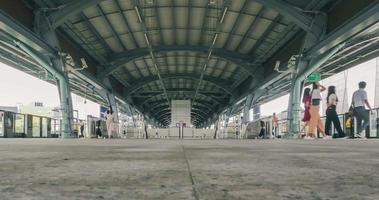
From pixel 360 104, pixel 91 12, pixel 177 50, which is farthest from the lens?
pixel 177 50

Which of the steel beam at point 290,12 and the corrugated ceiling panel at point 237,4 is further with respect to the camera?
the corrugated ceiling panel at point 237,4

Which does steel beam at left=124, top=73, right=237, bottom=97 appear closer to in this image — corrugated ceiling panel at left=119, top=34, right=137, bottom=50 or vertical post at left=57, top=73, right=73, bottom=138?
corrugated ceiling panel at left=119, top=34, right=137, bottom=50

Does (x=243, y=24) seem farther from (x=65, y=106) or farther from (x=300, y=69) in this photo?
(x=65, y=106)

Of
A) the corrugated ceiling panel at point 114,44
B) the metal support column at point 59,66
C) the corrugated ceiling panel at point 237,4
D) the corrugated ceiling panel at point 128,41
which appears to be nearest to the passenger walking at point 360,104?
the corrugated ceiling panel at point 237,4

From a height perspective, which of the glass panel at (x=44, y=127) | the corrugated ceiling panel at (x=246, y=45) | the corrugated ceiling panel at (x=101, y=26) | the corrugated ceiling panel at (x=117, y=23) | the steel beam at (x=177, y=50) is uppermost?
the corrugated ceiling panel at (x=117, y=23)

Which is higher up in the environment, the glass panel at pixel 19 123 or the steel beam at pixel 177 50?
the steel beam at pixel 177 50

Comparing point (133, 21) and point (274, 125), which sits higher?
point (133, 21)

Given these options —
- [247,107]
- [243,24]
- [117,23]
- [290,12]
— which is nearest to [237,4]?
[290,12]

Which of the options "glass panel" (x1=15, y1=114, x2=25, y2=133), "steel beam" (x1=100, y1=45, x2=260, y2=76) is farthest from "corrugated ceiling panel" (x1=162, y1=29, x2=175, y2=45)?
"glass panel" (x1=15, y1=114, x2=25, y2=133)

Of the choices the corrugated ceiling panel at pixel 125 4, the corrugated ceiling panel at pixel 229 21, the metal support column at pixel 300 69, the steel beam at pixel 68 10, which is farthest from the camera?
the corrugated ceiling panel at pixel 229 21

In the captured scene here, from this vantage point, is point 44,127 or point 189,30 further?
point 44,127

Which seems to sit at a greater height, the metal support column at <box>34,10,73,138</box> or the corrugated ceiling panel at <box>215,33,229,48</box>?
the corrugated ceiling panel at <box>215,33,229,48</box>

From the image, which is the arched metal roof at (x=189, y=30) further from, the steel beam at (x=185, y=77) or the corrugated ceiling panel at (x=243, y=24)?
the steel beam at (x=185, y=77)

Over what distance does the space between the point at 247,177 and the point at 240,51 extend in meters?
27.0
